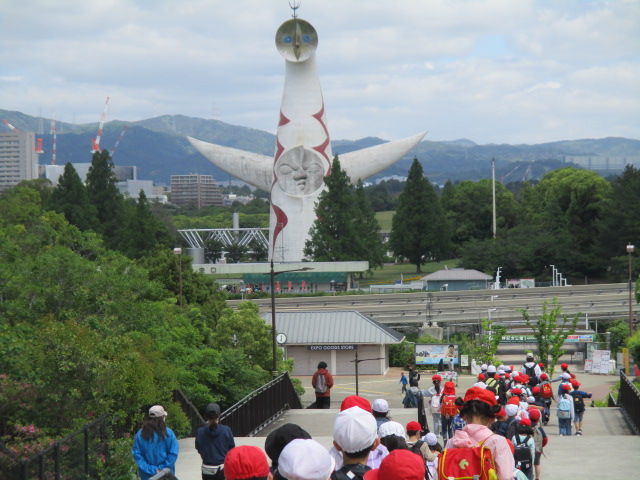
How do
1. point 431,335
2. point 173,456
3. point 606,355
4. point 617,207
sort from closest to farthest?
point 173,456
point 606,355
point 431,335
point 617,207

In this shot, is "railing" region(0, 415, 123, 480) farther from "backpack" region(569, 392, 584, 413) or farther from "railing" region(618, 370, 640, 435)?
"railing" region(618, 370, 640, 435)

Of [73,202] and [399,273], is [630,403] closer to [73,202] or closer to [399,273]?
[73,202]

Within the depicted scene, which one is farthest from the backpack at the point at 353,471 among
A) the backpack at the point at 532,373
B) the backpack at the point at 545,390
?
the backpack at the point at 532,373

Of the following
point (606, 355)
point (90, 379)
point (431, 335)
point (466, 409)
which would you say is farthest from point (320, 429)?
point (431, 335)

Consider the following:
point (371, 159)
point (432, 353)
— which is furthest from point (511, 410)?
point (371, 159)

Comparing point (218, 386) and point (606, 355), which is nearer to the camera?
point (218, 386)

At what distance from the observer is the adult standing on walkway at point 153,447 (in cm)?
1142

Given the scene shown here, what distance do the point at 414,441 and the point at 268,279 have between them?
65.3 m

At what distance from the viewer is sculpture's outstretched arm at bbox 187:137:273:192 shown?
81.5m

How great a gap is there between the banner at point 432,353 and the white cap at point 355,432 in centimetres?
3957

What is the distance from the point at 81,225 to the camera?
6925cm

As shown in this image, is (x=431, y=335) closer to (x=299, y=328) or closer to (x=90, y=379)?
(x=299, y=328)

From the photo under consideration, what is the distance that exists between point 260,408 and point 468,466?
523 inches

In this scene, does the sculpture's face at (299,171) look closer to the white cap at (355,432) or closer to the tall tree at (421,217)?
the tall tree at (421,217)
